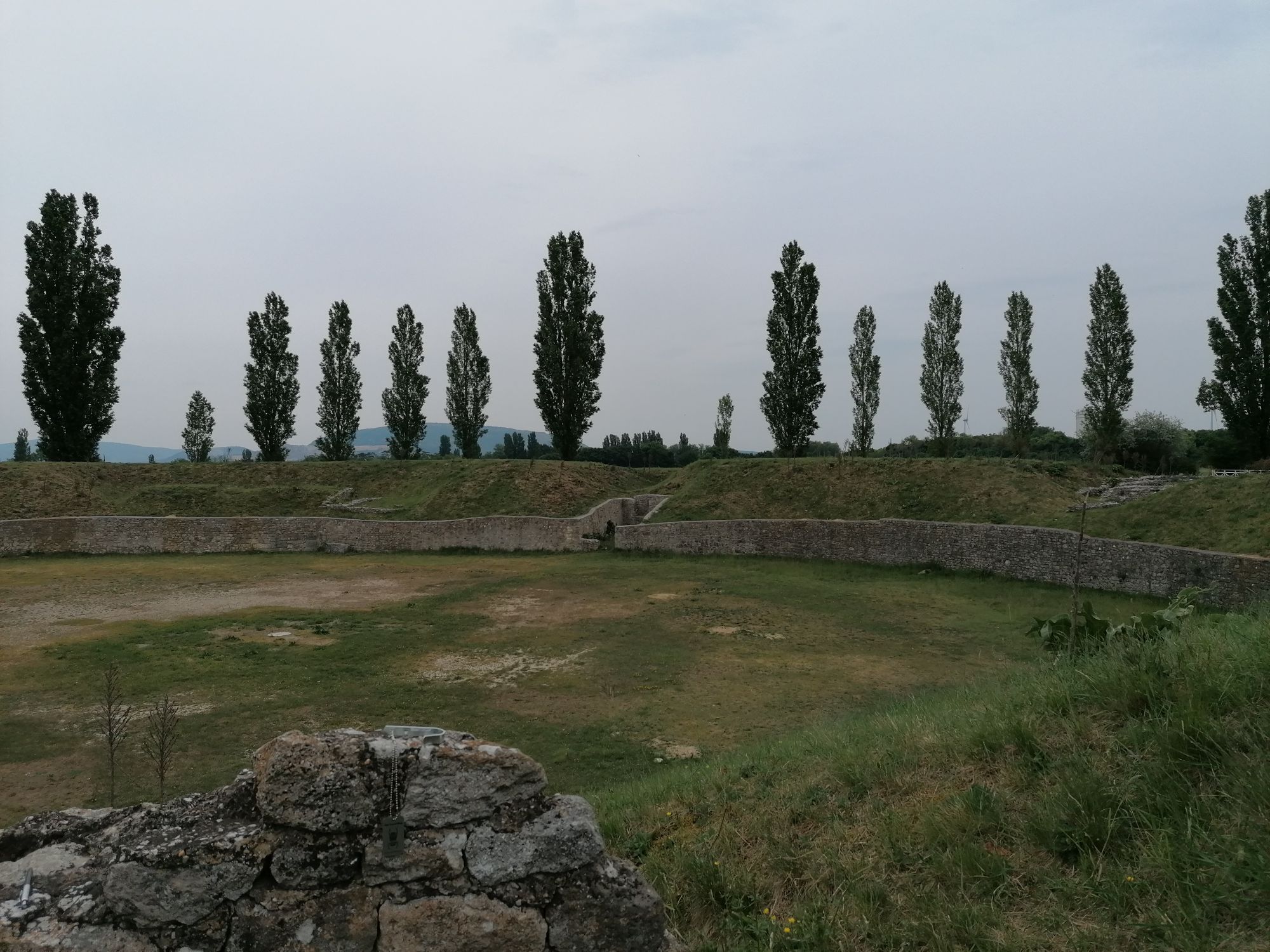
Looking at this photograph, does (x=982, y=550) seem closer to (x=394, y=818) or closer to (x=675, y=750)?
(x=675, y=750)

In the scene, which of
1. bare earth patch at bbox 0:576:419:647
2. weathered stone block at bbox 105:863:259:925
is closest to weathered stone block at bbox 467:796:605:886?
weathered stone block at bbox 105:863:259:925

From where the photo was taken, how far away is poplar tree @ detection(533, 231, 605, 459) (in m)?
35.6

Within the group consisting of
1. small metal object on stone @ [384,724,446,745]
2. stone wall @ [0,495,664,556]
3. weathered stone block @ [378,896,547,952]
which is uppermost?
small metal object on stone @ [384,724,446,745]

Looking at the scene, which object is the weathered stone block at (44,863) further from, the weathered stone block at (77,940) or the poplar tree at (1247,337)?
the poplar tree at (1247,337)

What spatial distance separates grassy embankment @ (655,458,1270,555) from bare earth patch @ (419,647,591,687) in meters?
15.1

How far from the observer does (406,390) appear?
151 feet

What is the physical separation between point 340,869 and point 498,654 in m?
11.1

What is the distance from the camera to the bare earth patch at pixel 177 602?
15.8m

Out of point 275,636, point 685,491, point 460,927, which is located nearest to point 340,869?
point 460,927

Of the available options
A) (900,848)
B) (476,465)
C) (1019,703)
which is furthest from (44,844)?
(476,465)

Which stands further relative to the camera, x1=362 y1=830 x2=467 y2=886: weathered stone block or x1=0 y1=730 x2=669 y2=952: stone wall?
x1=362 y1=830 x2=467 y2=886: weathered stone block

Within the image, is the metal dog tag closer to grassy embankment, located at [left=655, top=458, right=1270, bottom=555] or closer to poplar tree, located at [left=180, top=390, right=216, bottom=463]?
grassy embankment, located at [left=655, top=458, right=1270, bottom=555]

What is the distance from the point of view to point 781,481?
29.8 meters

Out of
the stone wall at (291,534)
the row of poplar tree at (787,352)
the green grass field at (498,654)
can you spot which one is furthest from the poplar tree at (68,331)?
the green grass field at (498,654)
